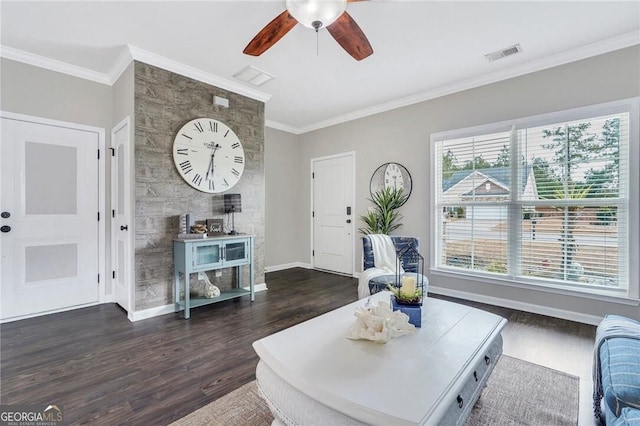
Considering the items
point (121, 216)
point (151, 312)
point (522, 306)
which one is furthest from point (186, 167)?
point (522, 306)

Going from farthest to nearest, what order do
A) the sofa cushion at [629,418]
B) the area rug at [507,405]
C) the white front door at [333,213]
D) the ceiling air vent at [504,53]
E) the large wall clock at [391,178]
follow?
1. the white front door at [333,213]
2. the large wall clock at [391,178]
3. the ceiling air vent at [504,53]
4. the area rug at [507,405]
5. the sofa cushion at [629,418]

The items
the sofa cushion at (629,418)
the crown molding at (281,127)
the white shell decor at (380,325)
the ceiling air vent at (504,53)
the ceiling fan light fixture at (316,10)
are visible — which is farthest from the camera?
the crown molding at (281,127)

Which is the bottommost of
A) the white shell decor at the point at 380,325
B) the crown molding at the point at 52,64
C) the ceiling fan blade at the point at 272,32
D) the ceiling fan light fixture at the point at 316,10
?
the white shell decor at the point at 380,325

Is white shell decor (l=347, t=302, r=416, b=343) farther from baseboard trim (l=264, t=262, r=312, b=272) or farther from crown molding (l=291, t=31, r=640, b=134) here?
baseboard trim (l=264, t=262, r=312, b=272)

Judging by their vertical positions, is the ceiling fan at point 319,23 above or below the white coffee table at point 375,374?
above

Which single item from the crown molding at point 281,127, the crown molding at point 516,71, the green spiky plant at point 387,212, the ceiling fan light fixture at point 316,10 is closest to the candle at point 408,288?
the ceiling fan light fixture at point 316,10

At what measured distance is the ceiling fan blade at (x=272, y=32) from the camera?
1935mm

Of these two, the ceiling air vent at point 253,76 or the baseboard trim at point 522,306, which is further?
the ceiling air vent at point 253,76

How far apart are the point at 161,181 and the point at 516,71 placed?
13.3ft

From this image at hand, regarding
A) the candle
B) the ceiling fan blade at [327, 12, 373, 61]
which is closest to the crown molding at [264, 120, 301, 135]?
the ceiling fan blade at [327, 12, 373, 61]

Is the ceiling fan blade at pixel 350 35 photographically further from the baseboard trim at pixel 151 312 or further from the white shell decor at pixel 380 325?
the baseboard trim at pixel 151 312

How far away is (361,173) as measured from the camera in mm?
Result: 4773

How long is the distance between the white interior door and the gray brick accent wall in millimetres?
153

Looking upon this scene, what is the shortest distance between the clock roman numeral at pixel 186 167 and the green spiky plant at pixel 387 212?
2560 mm
